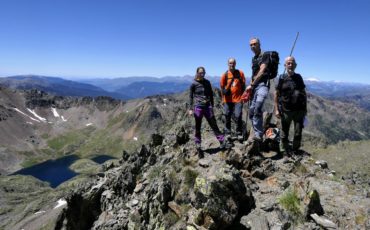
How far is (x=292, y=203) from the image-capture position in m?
14.2

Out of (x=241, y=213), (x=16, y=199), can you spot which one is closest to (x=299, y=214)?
(x=241, y=213)

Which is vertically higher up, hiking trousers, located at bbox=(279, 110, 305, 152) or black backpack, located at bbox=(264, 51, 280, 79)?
black backpack, located at bbox=(264, 51, 280, 79)

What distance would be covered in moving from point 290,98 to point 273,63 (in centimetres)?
218

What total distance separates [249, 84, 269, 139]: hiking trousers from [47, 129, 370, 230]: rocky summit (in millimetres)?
1081

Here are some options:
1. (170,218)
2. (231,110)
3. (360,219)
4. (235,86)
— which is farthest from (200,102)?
(360,219)

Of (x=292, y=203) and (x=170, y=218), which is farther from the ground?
(x=292, y=203)

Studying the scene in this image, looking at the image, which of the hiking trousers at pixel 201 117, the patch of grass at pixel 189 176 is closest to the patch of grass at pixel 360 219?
the patch of grass at pixel 189 176

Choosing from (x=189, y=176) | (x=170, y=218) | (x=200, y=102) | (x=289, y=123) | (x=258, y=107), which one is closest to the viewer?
(x=170, y=218)

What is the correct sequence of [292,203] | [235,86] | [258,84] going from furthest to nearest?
1. [235,86]
2. [258,84]
3. [292,203]

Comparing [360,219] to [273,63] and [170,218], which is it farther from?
[273,63]

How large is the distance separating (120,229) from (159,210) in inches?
194

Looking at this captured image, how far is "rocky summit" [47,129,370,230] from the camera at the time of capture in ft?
45.0

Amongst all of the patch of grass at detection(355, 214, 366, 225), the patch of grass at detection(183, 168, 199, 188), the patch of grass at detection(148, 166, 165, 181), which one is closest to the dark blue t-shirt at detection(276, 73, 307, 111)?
the patch of grass at detection(183, 168, 199, 188)

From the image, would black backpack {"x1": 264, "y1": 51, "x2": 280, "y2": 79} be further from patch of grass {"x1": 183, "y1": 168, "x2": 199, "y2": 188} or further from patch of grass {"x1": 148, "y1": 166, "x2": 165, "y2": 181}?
patch of grass {"x1": 148, "y1": 166, "x2": 165, "y2": 181}
